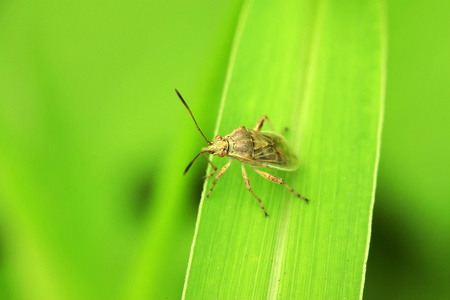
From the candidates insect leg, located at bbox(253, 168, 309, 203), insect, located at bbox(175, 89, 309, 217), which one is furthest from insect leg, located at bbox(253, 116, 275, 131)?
insect leg, located at bbox(253, 168, 309, 203)

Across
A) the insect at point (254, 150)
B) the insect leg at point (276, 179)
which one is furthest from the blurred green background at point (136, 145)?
the insect leg at point (276, 179)

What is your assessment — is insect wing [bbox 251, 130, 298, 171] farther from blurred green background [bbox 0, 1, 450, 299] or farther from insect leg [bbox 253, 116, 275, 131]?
blurred green background [bbox 0, 1, 450, 299]

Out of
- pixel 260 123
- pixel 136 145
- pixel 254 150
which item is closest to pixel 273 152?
pixel 254 150

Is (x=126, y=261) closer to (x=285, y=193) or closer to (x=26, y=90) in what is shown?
(x=285, y=193)

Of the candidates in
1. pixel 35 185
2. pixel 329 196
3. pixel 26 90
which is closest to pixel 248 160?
pixel 329 196

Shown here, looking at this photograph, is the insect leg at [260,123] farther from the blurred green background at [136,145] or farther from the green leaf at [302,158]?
the blurred green background at [136,145]

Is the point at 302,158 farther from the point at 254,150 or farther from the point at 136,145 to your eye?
the point at 136,145

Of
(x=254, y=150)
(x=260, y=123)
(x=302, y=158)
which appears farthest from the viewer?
(x=254, y=150)
